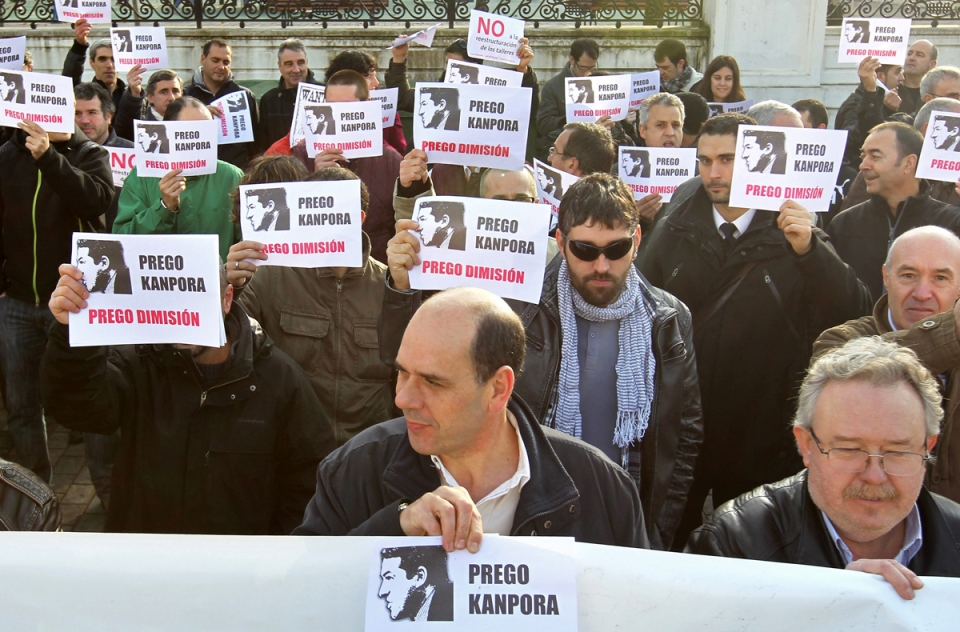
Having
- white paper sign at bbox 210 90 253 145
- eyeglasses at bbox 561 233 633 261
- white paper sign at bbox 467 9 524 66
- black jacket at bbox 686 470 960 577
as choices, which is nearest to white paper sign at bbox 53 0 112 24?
white paper sign at bbox 210 90 253 145

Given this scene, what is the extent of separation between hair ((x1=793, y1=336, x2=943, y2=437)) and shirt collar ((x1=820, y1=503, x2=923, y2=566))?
0.74ft

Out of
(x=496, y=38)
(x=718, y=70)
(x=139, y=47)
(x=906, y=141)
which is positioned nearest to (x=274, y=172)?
(x=906, y=141)

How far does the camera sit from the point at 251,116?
8555 mm

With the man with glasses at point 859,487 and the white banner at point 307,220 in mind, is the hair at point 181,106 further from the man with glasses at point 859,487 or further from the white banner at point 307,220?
the man with glasses at point 859,487

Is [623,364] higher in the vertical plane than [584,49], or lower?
lower

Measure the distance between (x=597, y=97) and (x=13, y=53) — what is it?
17.3 feet

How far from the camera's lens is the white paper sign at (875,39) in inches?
340

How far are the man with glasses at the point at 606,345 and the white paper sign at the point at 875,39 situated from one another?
6245mm

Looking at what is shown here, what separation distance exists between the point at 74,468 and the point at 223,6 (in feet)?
30.2

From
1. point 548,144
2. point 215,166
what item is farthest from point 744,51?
point 215,166

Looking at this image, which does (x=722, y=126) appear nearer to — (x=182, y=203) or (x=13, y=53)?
(x=182, y=203)

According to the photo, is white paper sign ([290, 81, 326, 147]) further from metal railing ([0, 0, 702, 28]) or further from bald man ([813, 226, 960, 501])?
metal railing ([0, 0, 702, 28])

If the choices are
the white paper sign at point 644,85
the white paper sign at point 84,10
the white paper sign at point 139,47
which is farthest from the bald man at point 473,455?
the white paper sign at point 84,10

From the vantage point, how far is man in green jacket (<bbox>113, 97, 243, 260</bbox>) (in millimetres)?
5383
